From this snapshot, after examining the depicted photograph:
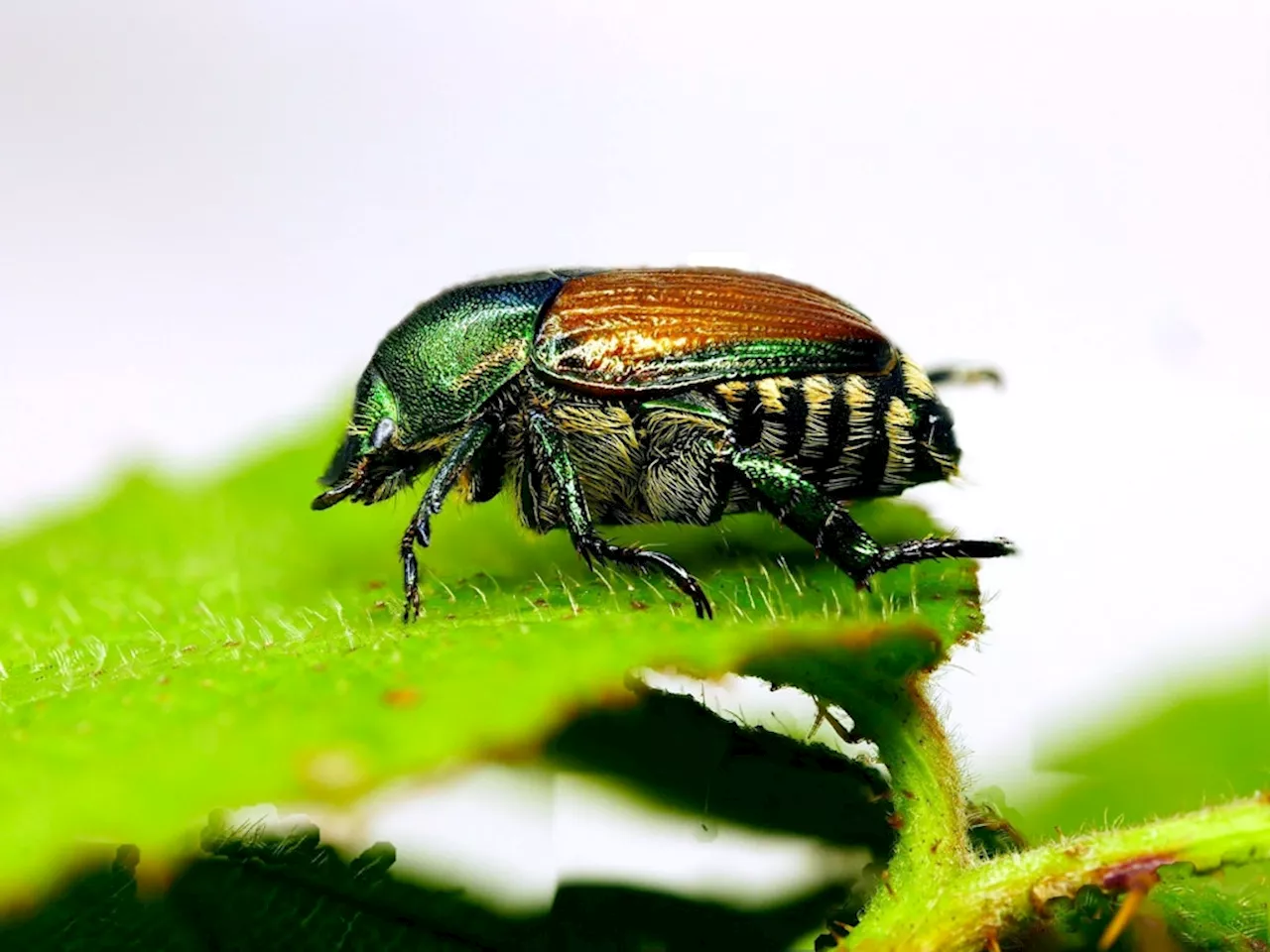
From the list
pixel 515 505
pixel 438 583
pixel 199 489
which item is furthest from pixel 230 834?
pixel 199 489

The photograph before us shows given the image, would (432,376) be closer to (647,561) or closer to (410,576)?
(410,576)

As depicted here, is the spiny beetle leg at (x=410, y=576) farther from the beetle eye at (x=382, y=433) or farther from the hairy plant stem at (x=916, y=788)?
the hairy plant stem at (x=916, y=788)

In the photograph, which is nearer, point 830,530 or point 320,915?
point 320,915

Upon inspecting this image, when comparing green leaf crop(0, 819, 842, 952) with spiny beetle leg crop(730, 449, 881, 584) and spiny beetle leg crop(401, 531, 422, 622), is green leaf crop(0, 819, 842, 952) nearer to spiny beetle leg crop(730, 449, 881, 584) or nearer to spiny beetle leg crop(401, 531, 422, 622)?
spiny beetle leg crop(401, 531, 422, 622)

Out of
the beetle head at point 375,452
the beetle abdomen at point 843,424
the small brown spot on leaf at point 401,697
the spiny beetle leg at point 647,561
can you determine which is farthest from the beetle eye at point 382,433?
the small brown spot on leaf at point 401,697

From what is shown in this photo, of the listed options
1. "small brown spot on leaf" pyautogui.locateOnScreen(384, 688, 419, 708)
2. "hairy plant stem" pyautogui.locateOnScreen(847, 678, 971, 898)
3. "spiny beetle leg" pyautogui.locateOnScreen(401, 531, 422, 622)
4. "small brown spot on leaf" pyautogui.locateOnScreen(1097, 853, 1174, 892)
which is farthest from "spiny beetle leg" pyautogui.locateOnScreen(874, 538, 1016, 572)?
"small brown spot on leaf" pyautogui.locateOnScreen(384, 688, 419, 708)

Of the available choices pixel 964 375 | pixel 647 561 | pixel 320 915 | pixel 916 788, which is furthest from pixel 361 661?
pixel 964 375

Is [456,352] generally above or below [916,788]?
above
